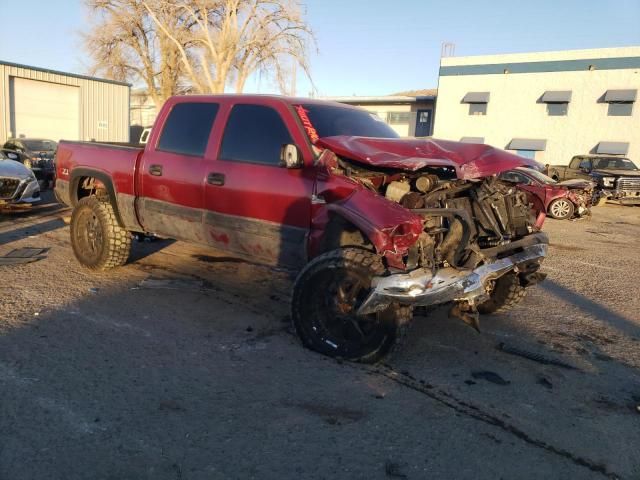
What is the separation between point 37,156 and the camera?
620 inches

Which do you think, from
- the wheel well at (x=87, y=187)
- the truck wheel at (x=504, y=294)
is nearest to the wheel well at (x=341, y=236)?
the truck wheel at (x=504, y=294)

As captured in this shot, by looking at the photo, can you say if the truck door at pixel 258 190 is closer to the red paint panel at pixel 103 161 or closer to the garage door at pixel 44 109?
the red paint panel at pixel 103 161

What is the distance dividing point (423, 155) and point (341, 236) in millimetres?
891

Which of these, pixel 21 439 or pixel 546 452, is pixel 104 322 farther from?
pixel 546 452

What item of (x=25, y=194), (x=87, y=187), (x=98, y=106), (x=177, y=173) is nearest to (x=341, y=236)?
(x=177, y=173)

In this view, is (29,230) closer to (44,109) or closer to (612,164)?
(44,109)

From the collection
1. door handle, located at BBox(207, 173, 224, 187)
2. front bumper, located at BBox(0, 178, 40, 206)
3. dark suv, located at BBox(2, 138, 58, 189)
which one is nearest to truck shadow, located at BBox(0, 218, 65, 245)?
front bumper, located at BBox(0, 178, 40, 206)

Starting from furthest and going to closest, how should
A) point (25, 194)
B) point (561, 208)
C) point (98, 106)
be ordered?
point (98, 106)
point (561, 208)
point (25, 194)

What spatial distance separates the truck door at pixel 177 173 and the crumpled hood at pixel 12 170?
192 inches

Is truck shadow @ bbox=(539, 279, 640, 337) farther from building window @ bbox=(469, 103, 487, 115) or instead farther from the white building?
building window @ bbox=(469, 103, 487, 115)

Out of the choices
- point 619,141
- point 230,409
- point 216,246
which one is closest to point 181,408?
point 230,409

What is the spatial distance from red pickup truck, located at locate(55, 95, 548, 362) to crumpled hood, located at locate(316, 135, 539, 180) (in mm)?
12

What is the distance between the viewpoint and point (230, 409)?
304 cm

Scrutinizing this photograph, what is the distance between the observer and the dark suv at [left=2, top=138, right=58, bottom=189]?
44.5 feet
